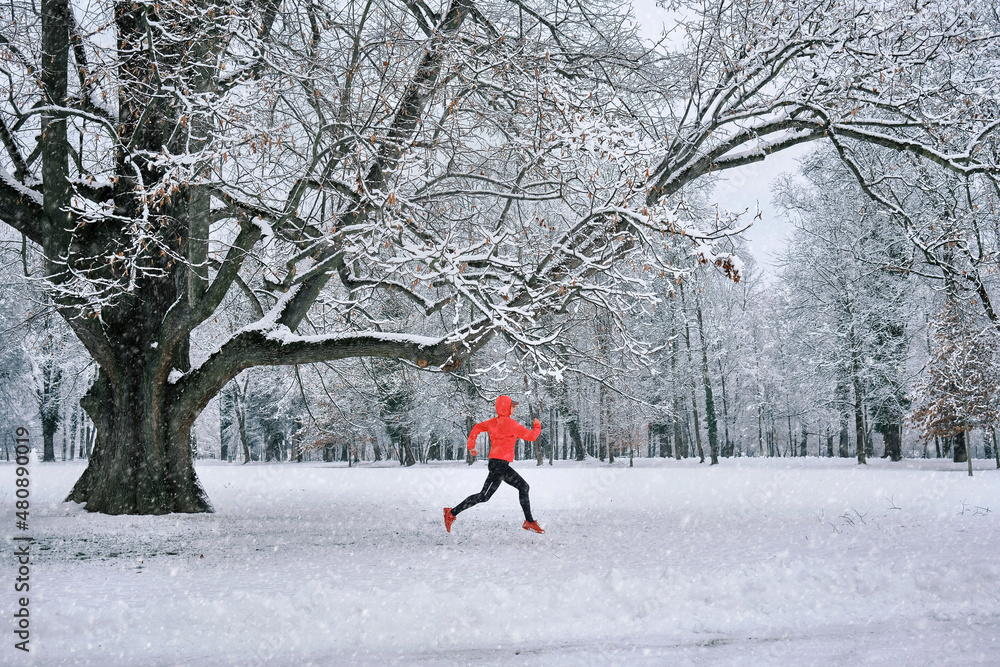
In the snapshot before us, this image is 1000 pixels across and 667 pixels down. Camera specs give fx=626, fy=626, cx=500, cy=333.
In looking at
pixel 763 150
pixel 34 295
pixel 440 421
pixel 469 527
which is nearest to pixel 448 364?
pixel 469 527

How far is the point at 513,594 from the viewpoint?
16.0 feet

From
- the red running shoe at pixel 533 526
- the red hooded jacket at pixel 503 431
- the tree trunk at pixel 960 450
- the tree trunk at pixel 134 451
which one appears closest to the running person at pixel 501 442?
the red hooded jacket at pixel 503 431

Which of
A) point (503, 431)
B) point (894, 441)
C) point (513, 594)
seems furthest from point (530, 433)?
point (894, 441)

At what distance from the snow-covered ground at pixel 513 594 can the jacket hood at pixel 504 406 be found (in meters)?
1.55

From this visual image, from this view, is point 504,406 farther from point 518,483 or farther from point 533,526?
point 533,526

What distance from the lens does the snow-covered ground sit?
391cm

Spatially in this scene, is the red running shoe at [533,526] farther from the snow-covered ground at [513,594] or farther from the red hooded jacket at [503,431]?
the red hooded jacket at [503,431]

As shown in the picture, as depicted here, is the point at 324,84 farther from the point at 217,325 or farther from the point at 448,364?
the point at 217,325

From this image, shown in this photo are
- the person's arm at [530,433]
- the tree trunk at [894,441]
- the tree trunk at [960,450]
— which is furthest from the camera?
the tree trunk at [894,441]

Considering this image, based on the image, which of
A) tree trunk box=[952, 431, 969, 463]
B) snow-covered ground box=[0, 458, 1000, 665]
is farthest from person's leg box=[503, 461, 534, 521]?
tree trunk box=[952, 431, 969, 463]

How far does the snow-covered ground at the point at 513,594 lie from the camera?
12.8ft

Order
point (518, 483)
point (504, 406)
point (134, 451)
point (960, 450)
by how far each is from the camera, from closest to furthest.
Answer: point (504, 406) → point (518, 483) → point (134, 451) → point (960, 450)

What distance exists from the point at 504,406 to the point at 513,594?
3.03 meters

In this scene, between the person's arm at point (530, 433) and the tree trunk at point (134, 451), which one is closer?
the person's arm at point (530, 433)
